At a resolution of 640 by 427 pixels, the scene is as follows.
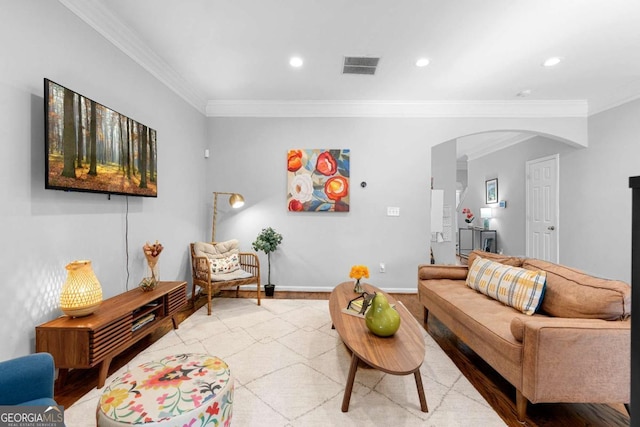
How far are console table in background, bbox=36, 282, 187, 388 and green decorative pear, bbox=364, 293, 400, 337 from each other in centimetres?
175

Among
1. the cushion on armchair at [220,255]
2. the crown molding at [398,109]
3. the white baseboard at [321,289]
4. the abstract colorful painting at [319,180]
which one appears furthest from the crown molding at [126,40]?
the white baseboard at [321,289]

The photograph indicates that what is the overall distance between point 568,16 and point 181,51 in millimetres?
3426

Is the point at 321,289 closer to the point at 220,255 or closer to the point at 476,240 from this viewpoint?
the point at 220,255

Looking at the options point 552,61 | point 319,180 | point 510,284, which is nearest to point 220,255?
point 319,180

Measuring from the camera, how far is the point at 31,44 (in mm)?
1841

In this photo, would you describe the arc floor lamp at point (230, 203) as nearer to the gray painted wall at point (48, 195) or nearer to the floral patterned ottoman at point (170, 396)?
the gray painted wall at point (48, 195)

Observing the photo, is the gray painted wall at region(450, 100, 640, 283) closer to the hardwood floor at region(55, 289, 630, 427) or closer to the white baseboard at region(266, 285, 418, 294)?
the white baseboard at region(266, 285, 418, 294)

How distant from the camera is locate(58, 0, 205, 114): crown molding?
7.24 ft

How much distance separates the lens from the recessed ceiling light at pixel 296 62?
3014mm

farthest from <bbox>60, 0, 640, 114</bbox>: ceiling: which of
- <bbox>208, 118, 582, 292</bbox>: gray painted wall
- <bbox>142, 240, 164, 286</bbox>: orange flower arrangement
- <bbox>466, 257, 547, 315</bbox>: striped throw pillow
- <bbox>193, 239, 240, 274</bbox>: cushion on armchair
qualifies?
<bbox>466, 257, 547, 315</bbox>: striped throw pillow

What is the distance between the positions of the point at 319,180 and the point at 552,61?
2.92 meters

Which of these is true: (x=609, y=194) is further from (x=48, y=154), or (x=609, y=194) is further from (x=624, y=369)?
(x=48, y=154)

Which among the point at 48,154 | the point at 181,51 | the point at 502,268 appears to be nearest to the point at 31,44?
the point at 48,154

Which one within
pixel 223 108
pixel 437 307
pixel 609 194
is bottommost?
pixel 437 307
